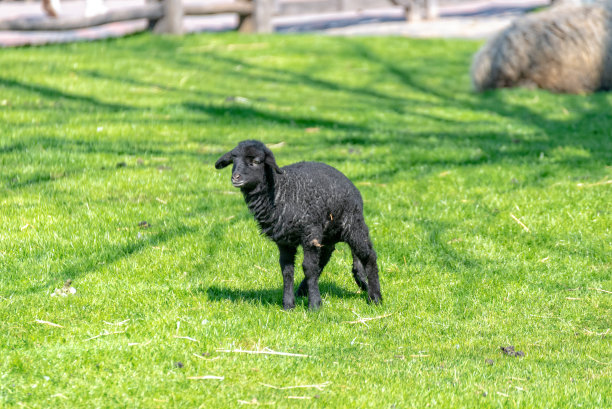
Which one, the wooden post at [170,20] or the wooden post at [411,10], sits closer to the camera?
the wooden post at [170,20]

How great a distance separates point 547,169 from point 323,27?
746 inches

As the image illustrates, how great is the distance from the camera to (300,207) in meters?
6.12

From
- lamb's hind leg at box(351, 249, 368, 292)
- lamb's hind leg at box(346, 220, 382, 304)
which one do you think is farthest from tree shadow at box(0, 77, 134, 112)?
lamb's hind leg at box(346, 220, 382, 304)

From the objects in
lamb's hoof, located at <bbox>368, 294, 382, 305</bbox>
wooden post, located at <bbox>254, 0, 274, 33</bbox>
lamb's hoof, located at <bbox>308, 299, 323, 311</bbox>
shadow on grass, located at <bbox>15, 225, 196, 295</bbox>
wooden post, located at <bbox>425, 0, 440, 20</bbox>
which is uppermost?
wooden post, located at <bbox>254, 0, 274, 33</bbox>

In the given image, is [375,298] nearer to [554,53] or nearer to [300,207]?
[300,207]

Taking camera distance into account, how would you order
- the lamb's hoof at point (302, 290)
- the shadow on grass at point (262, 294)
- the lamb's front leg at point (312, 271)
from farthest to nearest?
the lamb's hoof at point (302, 290), the shadow on grass at point (262, 294), the lamb's front leg at point (312, 271)

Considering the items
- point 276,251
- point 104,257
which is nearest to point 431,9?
point 276,251

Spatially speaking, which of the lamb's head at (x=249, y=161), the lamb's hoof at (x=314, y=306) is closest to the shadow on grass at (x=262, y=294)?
the lamb's hoof at (x=314, y=306)

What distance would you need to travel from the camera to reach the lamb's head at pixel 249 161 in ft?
19.0

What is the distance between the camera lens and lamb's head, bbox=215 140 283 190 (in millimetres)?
5801

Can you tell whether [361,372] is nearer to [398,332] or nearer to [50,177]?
[398,332]

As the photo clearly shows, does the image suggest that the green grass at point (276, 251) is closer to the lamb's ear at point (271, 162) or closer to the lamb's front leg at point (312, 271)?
the lamb's front leg at point (312, 271)

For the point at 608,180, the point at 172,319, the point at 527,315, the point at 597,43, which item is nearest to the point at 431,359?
the point at 527,315

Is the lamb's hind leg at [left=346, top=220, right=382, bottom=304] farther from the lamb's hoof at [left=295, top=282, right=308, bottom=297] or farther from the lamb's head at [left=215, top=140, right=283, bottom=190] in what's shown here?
the lamb's head at [left=215, top=140, right=283, bottom=190]
